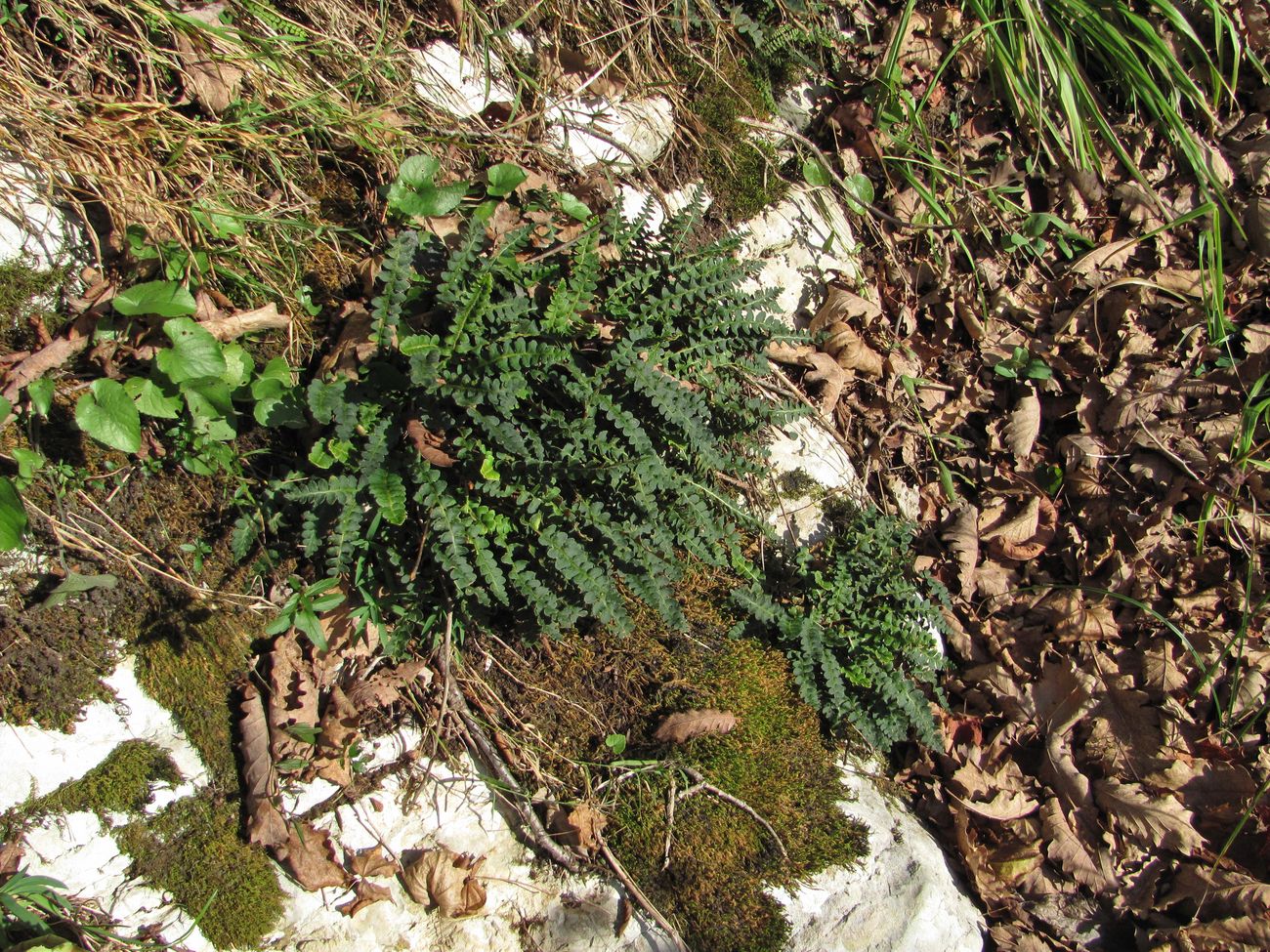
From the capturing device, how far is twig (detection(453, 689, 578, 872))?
300 centimetres

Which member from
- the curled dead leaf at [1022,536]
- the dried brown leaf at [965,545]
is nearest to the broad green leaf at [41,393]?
the dried brown leaf at [965,545]

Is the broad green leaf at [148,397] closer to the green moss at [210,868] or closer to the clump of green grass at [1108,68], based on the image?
the green moss at [210,868]

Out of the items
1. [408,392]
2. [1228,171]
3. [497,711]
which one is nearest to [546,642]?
[497,711]

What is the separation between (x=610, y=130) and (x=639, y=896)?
318 cm

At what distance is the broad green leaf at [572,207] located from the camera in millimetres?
3336

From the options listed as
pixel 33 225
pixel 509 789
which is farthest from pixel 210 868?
pixel 33 225

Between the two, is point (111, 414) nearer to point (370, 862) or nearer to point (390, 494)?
point (390, 494)

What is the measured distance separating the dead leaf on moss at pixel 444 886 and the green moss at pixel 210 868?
42 cm

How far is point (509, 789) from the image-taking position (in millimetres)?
3025

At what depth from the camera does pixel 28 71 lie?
2.69 meters

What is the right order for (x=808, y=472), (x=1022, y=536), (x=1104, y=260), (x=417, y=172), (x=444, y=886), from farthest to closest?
(x=1104, y=260)
(x=1022, y=536)
(x=808, y=472)
(x=417, y=172)
(x=444, y=886)

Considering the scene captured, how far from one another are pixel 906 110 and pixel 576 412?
8.79 feet

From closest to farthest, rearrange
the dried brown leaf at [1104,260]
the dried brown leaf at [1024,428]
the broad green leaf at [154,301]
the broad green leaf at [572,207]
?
the broad green leaf at [154,301] < the broad green leaf at [572,207] < the dried brown leaf at [1024,428] < the dried brown leaf at [1104,260]

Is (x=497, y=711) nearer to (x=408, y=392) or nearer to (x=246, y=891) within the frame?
(x=246, y=891)
